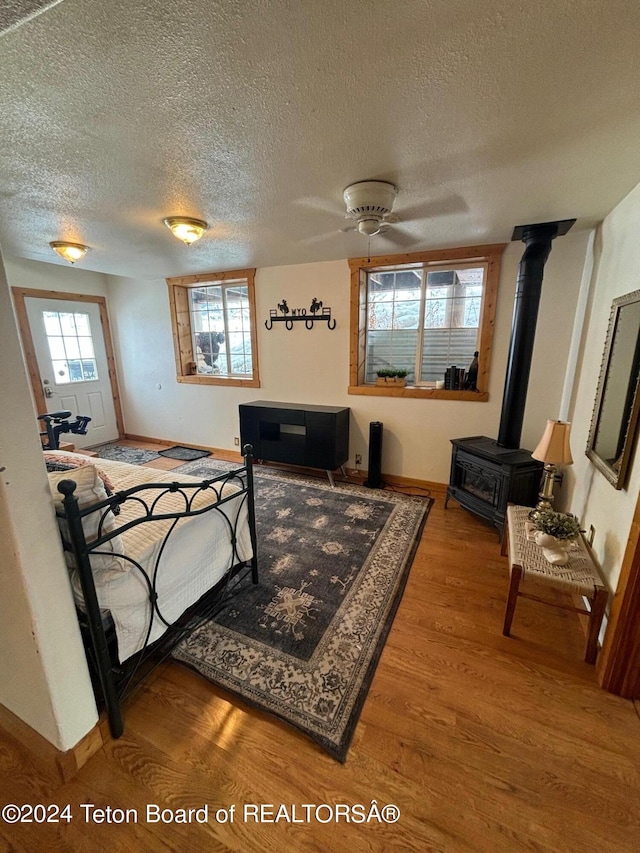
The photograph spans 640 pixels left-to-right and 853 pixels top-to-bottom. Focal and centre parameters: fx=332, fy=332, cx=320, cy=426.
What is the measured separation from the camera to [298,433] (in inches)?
163

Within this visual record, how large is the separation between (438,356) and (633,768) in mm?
3147

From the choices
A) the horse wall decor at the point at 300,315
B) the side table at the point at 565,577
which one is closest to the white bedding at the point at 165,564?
the side table at the point at 565,577

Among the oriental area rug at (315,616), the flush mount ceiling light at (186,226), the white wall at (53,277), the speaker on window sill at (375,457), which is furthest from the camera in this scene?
the white wall at (53,277)

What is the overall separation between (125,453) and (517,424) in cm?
509

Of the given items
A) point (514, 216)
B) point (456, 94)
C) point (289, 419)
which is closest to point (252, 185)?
point (456, 94)

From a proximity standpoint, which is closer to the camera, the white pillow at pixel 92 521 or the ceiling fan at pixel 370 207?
the white pillow at pixel 92 521

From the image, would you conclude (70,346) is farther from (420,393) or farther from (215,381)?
(420,393)

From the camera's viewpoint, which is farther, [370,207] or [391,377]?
[391,377]

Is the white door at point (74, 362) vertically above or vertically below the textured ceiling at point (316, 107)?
below

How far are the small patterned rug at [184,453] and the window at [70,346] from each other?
1.69m

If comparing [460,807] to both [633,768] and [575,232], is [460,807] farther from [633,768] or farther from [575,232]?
[575,232]

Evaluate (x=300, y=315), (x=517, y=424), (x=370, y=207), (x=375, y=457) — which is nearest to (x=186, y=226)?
(x=370, y=207)

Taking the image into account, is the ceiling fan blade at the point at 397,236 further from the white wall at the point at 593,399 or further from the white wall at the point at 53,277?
the white wall at the point at 53,277

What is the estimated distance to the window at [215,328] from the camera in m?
4.43
